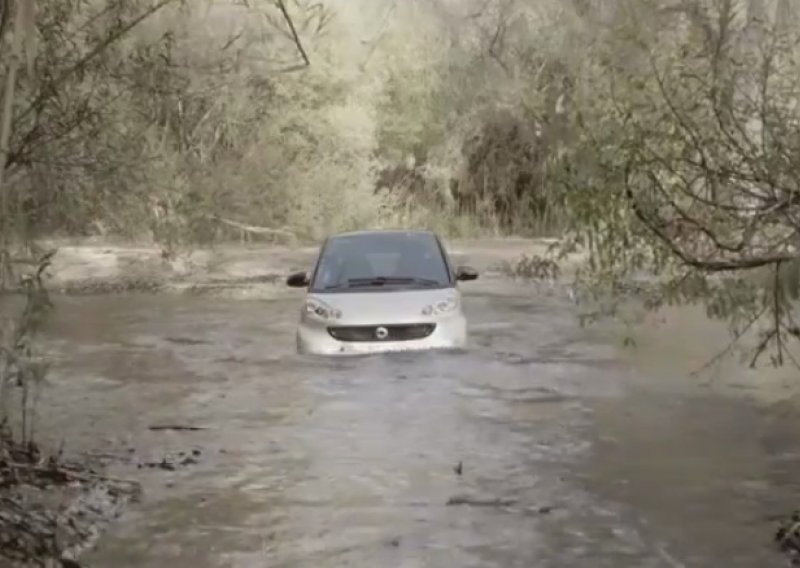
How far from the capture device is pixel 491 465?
11.1 metres

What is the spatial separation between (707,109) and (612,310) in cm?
142

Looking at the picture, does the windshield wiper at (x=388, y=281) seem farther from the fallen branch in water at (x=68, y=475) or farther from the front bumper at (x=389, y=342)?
the fallen branch in water at (x=68, y=475)

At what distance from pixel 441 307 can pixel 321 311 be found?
4.33ft

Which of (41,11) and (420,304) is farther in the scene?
(420,304)

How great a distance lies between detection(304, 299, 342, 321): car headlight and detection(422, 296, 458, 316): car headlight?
95 centimetres

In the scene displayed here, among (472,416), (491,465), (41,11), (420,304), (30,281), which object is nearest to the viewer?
(30,281)

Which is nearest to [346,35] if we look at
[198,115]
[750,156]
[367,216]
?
[367,216]

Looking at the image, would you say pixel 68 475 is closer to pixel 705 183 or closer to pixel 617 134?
pixel 617 134

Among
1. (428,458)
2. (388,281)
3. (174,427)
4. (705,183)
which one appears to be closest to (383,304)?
(388,281)

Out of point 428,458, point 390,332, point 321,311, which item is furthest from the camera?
point 321,311

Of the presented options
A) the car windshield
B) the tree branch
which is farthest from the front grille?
the tree branch

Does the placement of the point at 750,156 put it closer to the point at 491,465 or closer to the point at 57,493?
the point at 491,465

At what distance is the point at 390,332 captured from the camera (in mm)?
15320

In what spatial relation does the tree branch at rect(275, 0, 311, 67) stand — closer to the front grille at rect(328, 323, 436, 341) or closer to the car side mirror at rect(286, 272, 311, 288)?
the front grille at rect(328, 323, 436, 341)
